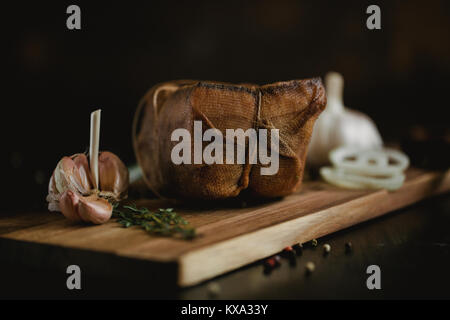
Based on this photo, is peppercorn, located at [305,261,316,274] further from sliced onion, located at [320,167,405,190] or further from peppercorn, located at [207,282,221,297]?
sliced onion, located at [320,167,405,190]

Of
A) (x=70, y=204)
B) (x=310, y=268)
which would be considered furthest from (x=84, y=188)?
(x=310, y=268)

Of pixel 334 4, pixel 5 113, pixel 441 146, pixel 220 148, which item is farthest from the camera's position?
pixel 334 4

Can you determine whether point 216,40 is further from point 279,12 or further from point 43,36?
point 43,36

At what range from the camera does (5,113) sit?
10.2ft

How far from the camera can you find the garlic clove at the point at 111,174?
69.5 inches

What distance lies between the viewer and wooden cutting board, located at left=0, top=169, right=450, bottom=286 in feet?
4.06

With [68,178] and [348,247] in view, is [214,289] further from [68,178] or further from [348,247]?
[68,178]

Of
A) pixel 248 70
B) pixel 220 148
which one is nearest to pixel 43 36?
pixel 248 70

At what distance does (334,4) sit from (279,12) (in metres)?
0.50

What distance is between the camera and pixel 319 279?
1.36m

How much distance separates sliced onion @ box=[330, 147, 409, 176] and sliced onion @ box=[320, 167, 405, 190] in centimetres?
2

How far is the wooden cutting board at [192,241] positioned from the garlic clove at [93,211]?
0.03 m

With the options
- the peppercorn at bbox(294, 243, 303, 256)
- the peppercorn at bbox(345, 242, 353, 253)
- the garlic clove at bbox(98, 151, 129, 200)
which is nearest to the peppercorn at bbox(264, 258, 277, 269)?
the peppercorn at bbox(294, 243, 303, 256)

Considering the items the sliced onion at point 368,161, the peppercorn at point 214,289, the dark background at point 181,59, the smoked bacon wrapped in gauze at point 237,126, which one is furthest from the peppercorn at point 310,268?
the dark background at point 181,59
